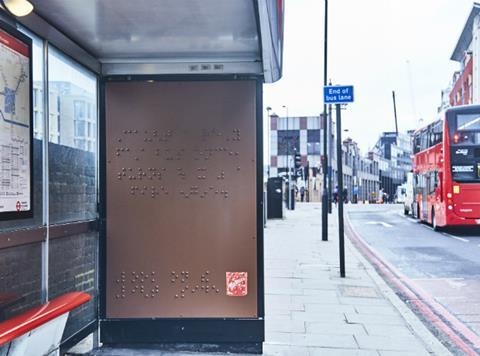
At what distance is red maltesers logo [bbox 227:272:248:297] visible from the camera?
4816mm

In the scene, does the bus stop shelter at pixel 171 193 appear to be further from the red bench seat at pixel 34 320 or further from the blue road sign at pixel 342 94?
the blue road sign at pixel 342 94

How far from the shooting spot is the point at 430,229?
66.0 feet

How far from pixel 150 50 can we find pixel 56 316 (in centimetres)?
243

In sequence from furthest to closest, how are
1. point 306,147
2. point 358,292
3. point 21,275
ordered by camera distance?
point 306,147
point 358,292
point 21,275

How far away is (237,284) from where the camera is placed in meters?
4.83

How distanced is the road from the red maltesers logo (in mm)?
2975

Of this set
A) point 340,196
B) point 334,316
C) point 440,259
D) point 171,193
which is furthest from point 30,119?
point 440,259

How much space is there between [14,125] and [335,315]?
4380mm

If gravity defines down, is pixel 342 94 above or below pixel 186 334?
above

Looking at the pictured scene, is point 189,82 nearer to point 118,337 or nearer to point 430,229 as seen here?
point 118,337

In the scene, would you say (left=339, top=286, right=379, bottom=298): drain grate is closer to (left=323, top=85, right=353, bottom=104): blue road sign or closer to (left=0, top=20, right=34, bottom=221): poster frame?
(left=323, top=85, right=353, bottom=104): blue road sign

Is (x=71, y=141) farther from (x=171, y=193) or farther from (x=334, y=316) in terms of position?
(x=334, y=316)

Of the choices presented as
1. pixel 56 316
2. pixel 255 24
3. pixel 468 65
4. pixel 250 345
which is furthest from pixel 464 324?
pixel 468 65

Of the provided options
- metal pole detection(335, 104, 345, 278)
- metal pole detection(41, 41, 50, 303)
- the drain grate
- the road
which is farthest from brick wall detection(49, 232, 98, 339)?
metal pole detection(335, 104, 345, 278)
